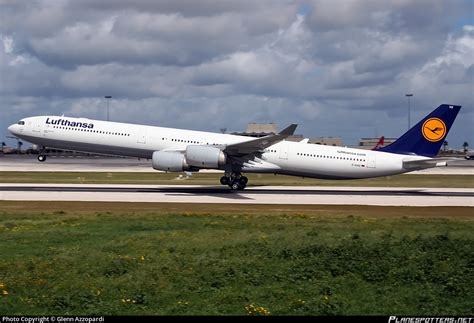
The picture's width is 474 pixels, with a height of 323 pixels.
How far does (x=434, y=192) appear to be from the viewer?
44.8 meters

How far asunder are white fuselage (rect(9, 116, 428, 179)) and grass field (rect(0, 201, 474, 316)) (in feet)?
63.5

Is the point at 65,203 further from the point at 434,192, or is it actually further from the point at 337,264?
the point at 434,192

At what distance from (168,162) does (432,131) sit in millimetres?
18907

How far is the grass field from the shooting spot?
12.8 metres

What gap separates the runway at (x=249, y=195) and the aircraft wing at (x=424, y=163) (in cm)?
188

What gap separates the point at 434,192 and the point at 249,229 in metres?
26.0

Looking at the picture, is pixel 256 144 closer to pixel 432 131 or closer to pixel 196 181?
pixel 432 131

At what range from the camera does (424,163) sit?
1689 inches

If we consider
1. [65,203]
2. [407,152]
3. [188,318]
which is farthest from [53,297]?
[407,152]

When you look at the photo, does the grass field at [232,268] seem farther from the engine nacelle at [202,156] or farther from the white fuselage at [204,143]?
the white fuselage at [204,143]

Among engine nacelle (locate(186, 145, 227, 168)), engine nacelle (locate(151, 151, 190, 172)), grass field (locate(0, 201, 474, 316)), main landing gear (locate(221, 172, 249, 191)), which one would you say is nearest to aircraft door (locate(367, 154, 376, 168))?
main landing gear (locate(221, 172, 249, 191))

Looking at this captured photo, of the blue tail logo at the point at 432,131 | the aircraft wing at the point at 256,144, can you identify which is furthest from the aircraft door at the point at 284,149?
the blue tail logo at the point at 432,131

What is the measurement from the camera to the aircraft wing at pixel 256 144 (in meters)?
40.4

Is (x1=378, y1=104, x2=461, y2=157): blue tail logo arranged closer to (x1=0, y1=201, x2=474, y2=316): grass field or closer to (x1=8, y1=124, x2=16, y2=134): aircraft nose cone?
(x1=0, y1=201, x2=474, y2=316): grass field
